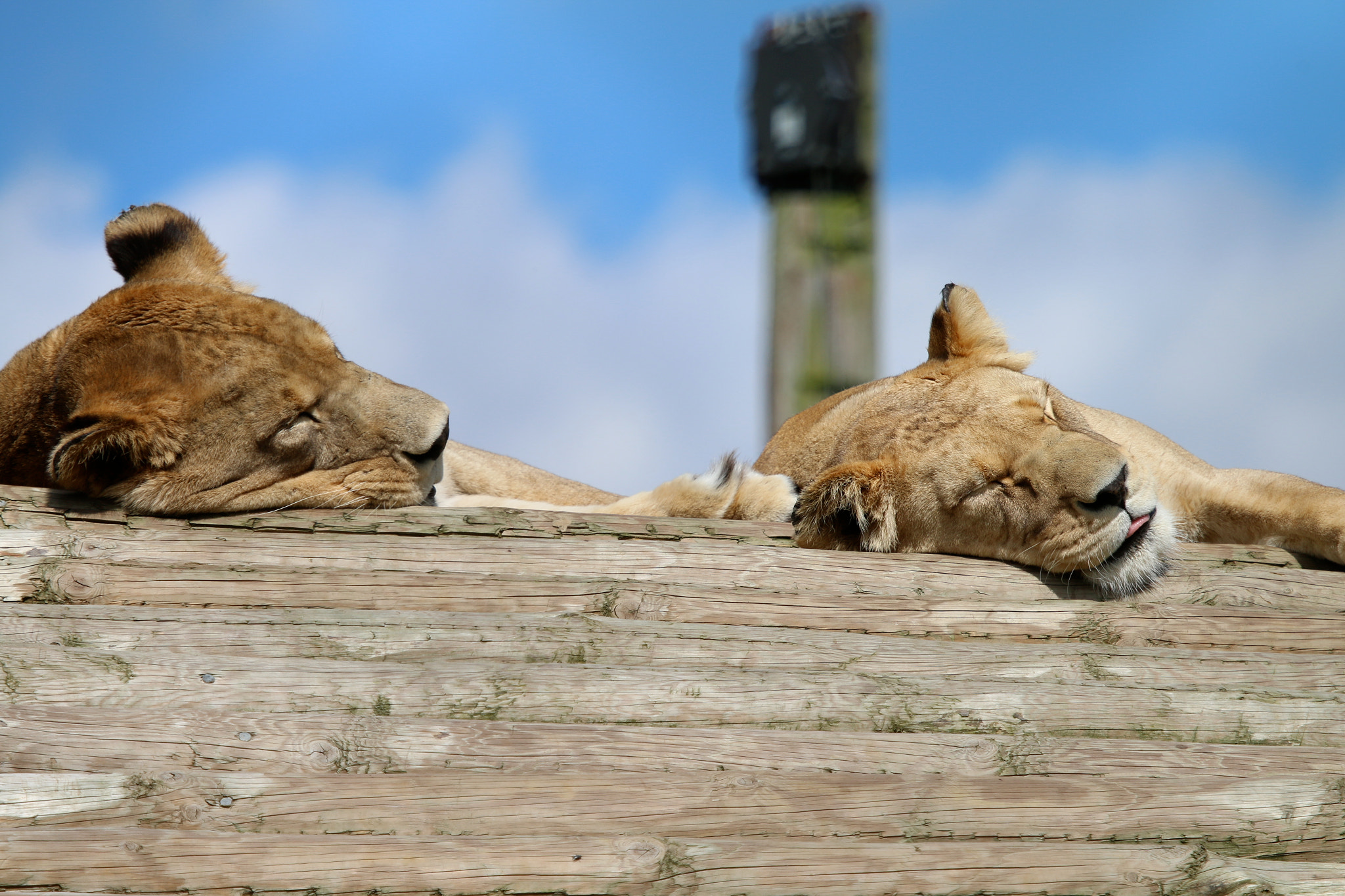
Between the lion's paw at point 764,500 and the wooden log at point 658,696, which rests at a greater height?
the lion's paw at point 764,500

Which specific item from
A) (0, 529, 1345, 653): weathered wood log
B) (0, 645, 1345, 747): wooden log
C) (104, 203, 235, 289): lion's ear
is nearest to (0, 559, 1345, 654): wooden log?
(0, 529, 1345, 653): weathered wood log

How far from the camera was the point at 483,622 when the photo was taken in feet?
8.79

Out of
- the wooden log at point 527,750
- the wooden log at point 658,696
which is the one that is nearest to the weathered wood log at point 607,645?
the wooden log at point 658,696

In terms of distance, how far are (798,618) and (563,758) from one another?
81 centimetres

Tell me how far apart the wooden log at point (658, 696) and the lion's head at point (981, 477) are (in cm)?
57

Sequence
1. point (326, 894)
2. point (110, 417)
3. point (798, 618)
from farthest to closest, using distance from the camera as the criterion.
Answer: point (110, 417)
point (798, 618)
point (326, 894)


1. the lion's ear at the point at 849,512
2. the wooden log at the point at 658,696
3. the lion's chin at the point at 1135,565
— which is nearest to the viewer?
the wooden log at the point at 658,696

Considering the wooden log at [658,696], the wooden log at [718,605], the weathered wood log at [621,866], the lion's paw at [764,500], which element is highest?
the lion's paw at [764,500]

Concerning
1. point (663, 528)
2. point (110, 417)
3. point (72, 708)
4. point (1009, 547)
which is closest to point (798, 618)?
point (663, 528)

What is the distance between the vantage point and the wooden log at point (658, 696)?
237 centimetres

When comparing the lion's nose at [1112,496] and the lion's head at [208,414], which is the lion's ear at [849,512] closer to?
the lion's nose at [1112,496]

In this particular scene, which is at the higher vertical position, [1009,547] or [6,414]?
[6,414]

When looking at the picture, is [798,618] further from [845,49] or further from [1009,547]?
[845,49]

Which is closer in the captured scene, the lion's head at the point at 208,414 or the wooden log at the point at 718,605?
the wooden log at the point at 718,605
